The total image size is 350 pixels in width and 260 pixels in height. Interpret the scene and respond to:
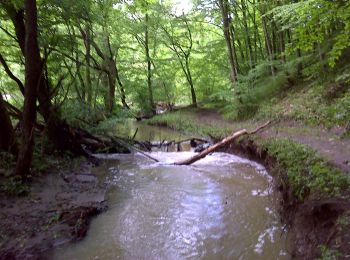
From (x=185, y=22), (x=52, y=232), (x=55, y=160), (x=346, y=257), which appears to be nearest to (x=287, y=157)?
(x=346, y=257)

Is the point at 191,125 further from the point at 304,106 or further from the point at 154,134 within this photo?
the point at 304,106

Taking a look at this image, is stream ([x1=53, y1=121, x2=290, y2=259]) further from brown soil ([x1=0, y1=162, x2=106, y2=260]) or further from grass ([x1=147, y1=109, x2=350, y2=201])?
grass ([x1=147, y1=109, x2=350, y2=201])

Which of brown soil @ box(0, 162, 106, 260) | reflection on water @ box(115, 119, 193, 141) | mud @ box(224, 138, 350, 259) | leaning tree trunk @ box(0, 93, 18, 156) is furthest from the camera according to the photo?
reflection on water @ box(115, 119, 193, 141)

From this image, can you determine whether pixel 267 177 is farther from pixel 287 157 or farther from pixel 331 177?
pixel 331 177

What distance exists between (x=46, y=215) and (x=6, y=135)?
316 centimetres

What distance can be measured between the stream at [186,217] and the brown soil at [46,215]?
9.1 inches

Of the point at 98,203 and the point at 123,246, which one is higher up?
the point at 98,203

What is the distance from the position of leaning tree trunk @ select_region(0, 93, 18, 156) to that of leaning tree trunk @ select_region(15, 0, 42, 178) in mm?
1236

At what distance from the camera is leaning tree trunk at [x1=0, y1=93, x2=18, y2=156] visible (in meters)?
7.92

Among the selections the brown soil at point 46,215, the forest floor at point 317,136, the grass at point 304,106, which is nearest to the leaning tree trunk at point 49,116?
the brown soil at point 46,215

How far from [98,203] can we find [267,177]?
4.36 metres

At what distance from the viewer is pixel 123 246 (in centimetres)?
528

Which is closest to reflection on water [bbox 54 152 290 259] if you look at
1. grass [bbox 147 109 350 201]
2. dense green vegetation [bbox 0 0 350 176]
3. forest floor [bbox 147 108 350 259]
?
forest floor [bbox 147 108 350 259]

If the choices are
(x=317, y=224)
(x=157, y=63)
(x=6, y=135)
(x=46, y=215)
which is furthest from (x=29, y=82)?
(x=157, y=63)
